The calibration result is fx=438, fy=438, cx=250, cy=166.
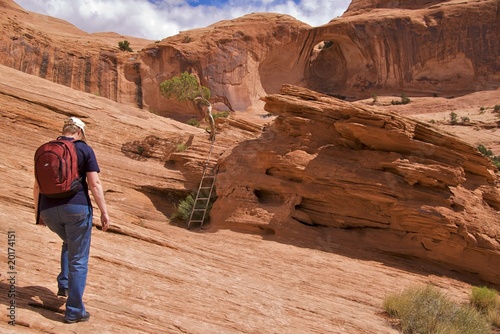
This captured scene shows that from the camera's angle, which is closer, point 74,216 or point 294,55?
point 74,216

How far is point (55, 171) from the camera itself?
383cm

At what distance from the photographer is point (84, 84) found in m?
31.0

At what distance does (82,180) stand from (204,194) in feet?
27.4

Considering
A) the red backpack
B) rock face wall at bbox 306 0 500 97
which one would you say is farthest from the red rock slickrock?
rock face wall at bbox 306 0 500 97

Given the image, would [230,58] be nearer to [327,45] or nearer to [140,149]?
[327,45]

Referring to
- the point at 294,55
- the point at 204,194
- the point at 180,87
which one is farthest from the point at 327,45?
the point at 204,194

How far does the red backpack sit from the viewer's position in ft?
12.6

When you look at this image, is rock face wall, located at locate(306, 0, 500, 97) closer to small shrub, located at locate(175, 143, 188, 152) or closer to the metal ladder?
small shrub, located at locate(175, 143, 188, 152)

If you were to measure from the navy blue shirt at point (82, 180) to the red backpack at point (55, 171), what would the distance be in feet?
0.20

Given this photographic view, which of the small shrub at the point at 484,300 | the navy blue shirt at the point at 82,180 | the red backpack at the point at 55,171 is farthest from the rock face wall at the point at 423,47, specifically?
the red backpack at the point at 55,171

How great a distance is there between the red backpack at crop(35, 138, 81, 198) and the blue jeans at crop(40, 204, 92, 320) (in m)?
0.16

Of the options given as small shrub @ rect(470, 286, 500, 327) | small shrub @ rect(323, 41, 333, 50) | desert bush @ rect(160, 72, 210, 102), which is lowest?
small shrub @ rect(470, 286, 500, 327)

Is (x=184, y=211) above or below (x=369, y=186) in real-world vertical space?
below

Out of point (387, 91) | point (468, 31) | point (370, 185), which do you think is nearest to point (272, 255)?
point (370, 185)
